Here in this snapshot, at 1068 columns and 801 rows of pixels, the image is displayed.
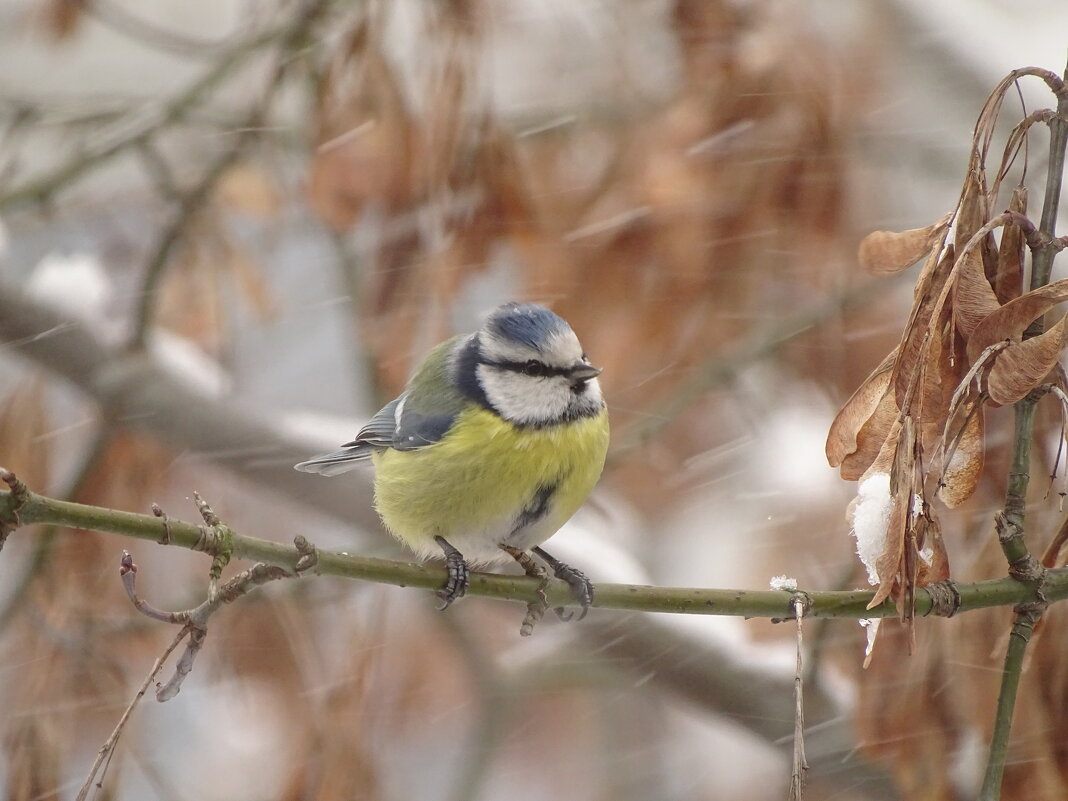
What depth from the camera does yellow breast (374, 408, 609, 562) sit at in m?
1.80

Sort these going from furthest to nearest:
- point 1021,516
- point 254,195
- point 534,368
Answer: point 254,195 < point 534,368 < point 1021,516

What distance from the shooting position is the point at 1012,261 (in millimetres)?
1132

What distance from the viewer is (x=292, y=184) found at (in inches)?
119

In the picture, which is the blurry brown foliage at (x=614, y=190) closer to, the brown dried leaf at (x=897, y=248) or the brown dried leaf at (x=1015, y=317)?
the brown dried leaf at (x=897, y=248)

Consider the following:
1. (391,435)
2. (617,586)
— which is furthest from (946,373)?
(391,435)

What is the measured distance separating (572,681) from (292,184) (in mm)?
1596

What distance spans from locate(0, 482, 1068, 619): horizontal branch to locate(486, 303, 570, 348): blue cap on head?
0.55m

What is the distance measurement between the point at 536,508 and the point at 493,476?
0.10 metres

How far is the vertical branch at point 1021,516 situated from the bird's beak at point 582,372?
2.48 ft

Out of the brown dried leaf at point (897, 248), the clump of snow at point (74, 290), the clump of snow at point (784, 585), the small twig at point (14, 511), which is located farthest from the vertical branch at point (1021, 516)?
the clump of snow at point (74, 290)

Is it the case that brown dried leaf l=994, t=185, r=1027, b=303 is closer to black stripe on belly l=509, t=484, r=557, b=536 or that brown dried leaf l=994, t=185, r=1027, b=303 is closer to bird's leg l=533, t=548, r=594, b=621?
bird's leg l=533, t=548, r=594, b=621

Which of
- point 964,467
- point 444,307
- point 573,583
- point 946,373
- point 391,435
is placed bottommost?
point 573,583

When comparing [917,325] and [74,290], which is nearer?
[917,325]

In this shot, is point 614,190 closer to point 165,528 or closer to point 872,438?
point 872,438
